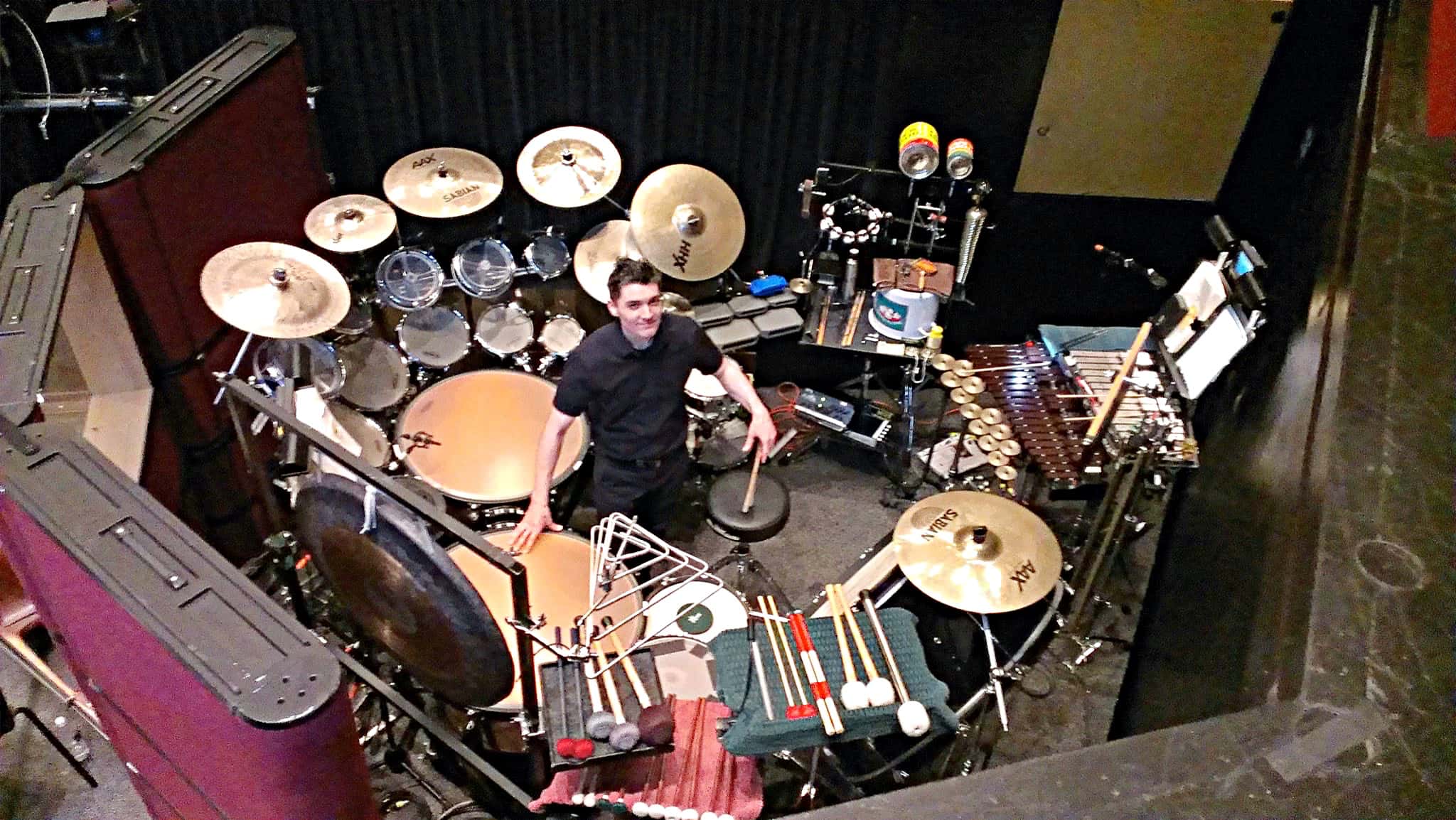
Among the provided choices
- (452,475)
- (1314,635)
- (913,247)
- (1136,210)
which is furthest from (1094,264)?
(1314,635)

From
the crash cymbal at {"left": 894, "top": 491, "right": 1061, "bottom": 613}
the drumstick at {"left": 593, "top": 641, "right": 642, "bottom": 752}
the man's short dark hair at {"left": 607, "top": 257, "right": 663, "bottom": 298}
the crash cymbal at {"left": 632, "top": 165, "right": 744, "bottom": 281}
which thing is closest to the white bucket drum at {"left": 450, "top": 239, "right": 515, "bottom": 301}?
the crash cymbal at {"left": 632, "top": 165, "right": 744, "bottom": 281}

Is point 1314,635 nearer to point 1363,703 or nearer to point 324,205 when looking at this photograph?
Answer: point 1363,703

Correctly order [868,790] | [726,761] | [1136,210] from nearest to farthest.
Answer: [726,761], [868,790], [1136,210]

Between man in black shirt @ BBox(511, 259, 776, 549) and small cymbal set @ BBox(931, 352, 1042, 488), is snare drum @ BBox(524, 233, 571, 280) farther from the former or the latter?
small cymbal set @ BBox(931, 352, 1042, 488)

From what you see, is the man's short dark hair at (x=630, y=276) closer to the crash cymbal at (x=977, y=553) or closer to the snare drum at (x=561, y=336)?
the crash cymbal at (x=977, y=553)

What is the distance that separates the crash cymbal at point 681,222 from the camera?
4949mm

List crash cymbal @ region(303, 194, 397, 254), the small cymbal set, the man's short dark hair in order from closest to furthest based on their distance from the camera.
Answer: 1. the man's short dark hair
2. the small cymbal set
3. crash cymbal @ region(303, 194, 397, 254)

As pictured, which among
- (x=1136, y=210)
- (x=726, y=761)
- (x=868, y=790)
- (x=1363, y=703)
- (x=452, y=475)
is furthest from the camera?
(x=1136, y=210)

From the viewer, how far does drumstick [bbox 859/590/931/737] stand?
2918mm

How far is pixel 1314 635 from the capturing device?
1.70 metres

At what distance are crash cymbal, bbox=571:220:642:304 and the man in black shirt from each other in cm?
117

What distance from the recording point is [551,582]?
4.02 metres

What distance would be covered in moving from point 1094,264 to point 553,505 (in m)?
3.09

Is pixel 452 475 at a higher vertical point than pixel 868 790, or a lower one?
higher
